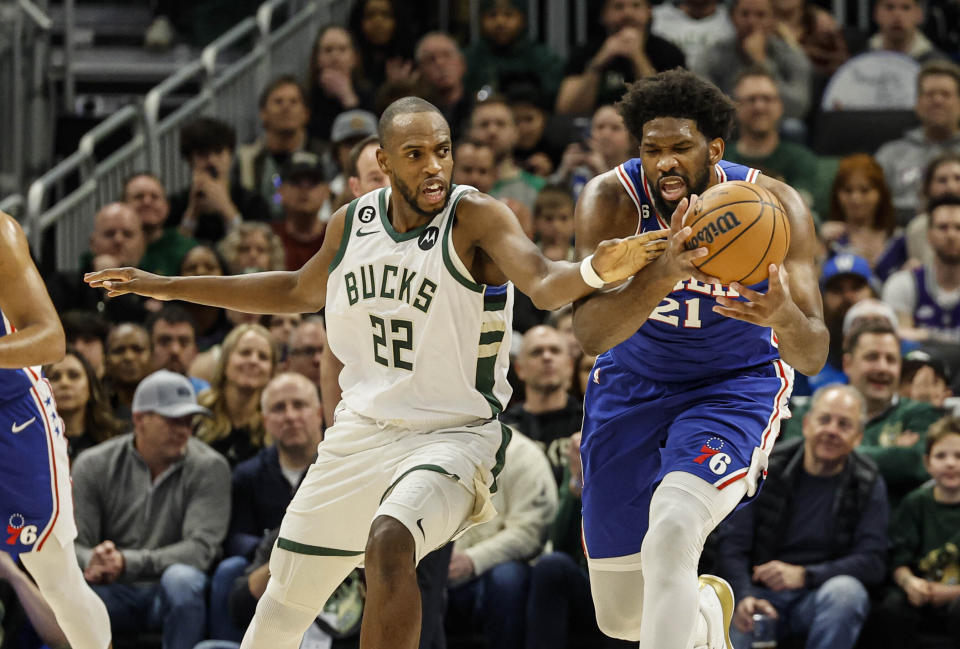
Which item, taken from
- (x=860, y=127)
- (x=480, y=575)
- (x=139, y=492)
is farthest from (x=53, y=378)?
(x=860, y=127)

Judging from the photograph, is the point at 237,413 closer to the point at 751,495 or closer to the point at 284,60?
the point at 751,495

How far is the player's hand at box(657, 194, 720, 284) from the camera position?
4641mm

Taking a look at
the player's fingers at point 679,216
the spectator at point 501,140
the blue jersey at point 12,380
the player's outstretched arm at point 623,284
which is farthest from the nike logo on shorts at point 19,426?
the spectator at point 501,140

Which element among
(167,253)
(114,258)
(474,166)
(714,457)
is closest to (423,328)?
(714,457)

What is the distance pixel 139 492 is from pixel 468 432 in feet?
10.7

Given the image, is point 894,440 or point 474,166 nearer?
point 894,440

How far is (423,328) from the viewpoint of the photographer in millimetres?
5113

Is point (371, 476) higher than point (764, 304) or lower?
lower

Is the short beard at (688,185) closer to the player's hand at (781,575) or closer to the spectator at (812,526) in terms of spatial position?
the spectator at (812,526)

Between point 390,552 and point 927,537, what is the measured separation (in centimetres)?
382

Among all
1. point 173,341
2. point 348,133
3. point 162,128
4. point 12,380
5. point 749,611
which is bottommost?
point 749,611

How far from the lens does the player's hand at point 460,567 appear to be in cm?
747

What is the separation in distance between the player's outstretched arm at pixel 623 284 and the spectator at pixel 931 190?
4.76 metres

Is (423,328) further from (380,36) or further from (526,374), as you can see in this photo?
(380,36)
